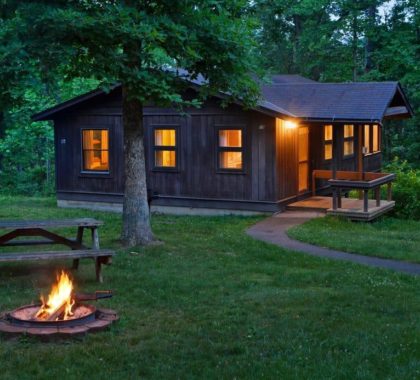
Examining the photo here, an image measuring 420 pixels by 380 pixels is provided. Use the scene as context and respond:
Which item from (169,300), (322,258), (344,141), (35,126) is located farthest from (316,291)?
(35,126)

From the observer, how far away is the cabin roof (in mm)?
17891

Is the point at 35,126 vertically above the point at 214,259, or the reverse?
the point at 35,126

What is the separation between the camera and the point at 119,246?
43.2 ft


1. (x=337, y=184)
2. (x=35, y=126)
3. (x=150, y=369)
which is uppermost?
(x=35, y=126)

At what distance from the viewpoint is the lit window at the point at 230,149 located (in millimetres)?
18906

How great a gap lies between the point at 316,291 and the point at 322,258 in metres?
2.81

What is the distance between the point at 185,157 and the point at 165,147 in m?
0.73

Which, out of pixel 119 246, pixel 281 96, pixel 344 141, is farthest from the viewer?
pixel 344 141

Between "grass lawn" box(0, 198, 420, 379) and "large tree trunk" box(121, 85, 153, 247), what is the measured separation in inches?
19.7

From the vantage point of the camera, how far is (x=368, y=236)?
14.9 metres

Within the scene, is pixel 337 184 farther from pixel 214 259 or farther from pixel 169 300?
pixel 169 300

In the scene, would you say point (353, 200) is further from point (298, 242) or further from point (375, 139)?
point (375, 139)

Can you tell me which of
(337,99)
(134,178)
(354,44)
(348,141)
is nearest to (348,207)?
(337,99)

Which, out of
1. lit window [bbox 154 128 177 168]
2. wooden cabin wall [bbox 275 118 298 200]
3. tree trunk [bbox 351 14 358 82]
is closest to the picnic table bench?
wooden cabin wall [bbox 275 118 298 200]
